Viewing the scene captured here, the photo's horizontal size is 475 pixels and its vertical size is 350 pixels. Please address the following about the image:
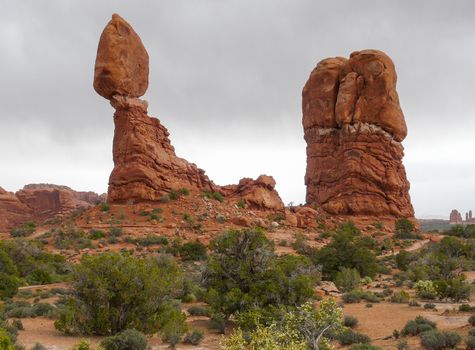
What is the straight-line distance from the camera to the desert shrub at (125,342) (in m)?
9.66

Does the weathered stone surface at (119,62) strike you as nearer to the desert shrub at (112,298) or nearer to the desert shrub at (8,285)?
the desert shrub at (8,285)

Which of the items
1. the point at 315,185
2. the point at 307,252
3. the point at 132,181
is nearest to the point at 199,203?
the point at 132,181

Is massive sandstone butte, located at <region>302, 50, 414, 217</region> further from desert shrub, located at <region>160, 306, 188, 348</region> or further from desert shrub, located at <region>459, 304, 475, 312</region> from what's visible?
desert shrub, located at <region>160, 306, 188, 348</region>

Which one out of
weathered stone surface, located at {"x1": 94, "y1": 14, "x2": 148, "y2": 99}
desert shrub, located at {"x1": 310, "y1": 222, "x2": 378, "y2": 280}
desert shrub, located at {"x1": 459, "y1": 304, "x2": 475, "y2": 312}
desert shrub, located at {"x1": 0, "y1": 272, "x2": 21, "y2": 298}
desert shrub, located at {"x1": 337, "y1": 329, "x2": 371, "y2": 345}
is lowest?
desert shrub, located at {"x1": 337, "y1": 329, "x2": 371, "y2": 345}

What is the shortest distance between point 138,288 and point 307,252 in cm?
2024

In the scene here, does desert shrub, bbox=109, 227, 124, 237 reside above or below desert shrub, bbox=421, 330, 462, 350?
above

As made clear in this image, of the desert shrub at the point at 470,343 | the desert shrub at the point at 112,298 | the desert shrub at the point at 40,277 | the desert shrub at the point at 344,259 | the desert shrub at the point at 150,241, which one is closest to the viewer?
the desert shrub at the point at 470,343

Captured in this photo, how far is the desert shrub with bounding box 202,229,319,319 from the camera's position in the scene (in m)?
12.9

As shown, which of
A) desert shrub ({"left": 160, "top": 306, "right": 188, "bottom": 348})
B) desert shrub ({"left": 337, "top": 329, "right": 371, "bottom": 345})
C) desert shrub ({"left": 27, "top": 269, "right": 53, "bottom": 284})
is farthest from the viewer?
desert shrub ({"left": 27, "top": 269, "right": 53, "bottom": 284})

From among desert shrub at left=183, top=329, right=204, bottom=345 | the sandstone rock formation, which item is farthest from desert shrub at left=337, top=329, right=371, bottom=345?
the sandstone rock formation

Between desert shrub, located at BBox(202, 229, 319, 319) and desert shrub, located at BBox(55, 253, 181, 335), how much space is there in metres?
2.01

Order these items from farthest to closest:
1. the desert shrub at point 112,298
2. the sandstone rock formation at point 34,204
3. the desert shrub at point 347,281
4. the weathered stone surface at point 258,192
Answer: the sandstone rock formation at point 34,204 → the weathered stone surface at point 258,192 → the desert shrub at point 347,281 → the desert shrub at point 112,298

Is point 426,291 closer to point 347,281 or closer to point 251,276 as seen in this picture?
point 347,281

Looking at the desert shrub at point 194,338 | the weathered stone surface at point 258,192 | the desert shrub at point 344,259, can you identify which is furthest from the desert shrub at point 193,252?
the desert shrub at point 194,338
